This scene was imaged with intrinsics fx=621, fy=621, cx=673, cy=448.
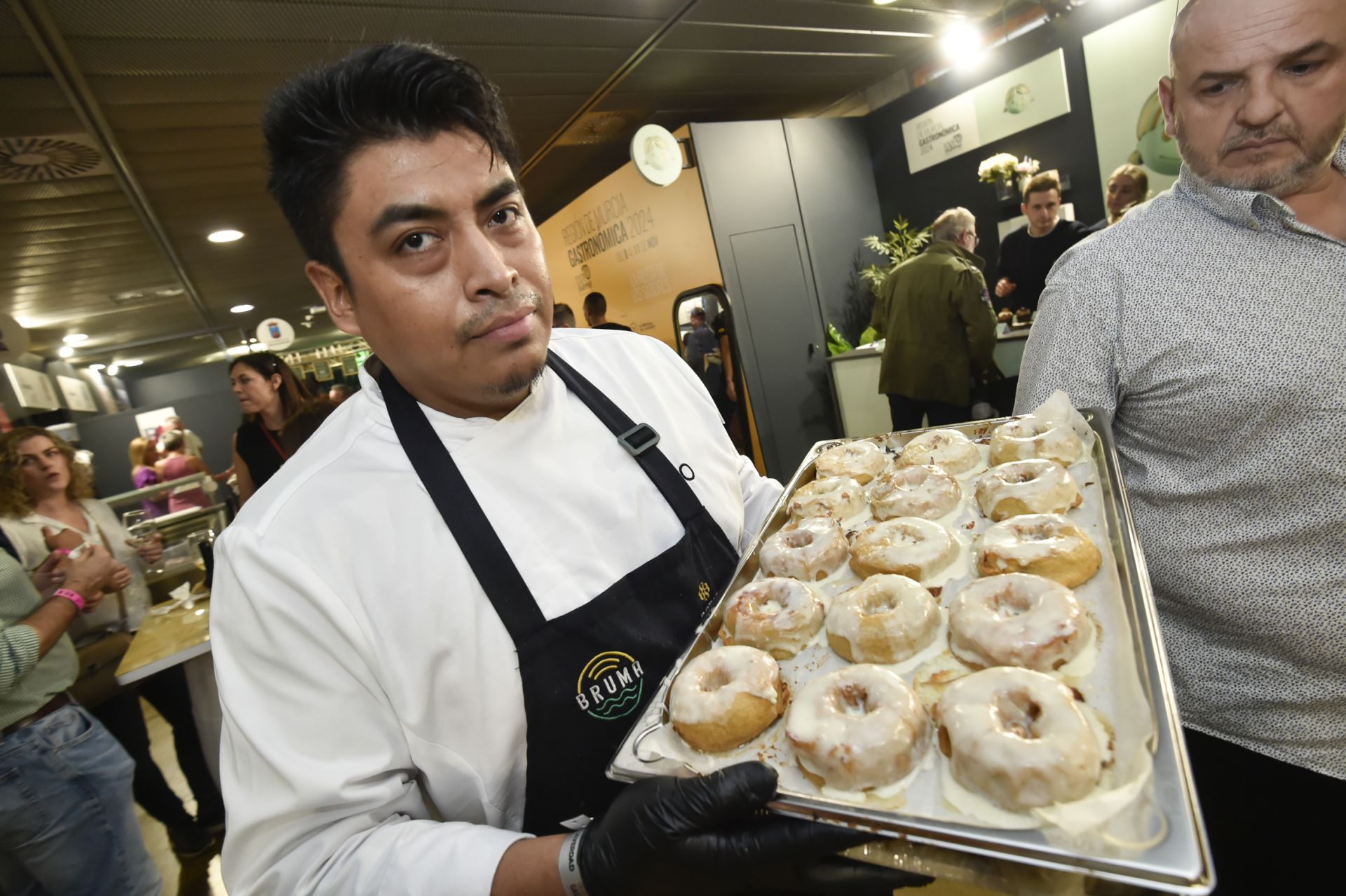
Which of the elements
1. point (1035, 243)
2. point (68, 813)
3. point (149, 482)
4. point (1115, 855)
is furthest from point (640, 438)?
point (149, 482)

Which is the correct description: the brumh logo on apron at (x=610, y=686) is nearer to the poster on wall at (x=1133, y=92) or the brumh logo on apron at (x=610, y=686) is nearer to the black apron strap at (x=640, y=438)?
the black apron strap at (x=640, y=438)

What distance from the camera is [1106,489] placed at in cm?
138

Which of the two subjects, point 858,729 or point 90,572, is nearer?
point 858,729

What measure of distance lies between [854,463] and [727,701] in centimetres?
99

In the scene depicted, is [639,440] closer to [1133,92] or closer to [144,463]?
[1133,92]

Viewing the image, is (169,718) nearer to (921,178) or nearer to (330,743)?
(330,743)

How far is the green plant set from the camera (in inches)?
299

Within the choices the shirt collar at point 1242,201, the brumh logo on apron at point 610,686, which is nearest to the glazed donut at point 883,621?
the brumh logo on apron at point 610,686

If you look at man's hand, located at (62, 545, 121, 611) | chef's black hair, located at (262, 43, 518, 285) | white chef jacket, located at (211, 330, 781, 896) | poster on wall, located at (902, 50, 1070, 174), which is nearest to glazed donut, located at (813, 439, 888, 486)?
white chef jacket, located at (211, 330, 781, 896)

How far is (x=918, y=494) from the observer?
1550 mm

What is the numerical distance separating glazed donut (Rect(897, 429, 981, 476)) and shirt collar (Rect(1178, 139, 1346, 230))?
78cm

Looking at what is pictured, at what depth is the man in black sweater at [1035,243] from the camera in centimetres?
519

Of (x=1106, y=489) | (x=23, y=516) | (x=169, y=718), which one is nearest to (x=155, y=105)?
(x=23, y=516)

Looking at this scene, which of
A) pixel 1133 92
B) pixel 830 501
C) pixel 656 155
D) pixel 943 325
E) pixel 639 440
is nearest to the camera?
pixel 639 440
